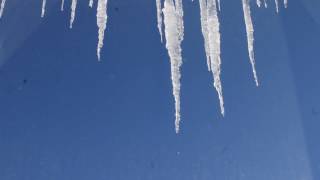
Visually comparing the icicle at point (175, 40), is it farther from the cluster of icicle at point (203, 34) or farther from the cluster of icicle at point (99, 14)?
the cluster of icicle at point (99, 14)

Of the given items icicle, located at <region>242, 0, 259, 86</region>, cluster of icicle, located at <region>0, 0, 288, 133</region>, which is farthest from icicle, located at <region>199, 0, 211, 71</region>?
icicle, located at <region>242, 0, 259, 86</region>

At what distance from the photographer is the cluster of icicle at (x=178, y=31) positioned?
1867 mm

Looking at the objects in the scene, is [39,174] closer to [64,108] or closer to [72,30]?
[64,108]

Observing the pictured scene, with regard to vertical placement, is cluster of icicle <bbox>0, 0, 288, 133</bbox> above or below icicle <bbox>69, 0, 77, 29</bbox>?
below

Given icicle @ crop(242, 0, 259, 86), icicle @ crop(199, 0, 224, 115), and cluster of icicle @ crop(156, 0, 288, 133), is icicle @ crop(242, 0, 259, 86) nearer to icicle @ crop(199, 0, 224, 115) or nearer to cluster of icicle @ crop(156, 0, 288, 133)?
cluster of icicle @ crop(156, 0, 288, 133)

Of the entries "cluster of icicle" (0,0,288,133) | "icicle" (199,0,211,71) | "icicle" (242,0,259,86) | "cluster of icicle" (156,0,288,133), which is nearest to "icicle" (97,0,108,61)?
"cluster of icicle" (0,0,288,133)

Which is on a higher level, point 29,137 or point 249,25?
point 249,25

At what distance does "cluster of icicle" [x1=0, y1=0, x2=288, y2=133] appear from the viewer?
187 centimetres

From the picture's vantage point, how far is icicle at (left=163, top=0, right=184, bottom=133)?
186cm

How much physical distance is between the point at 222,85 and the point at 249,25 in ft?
0.87

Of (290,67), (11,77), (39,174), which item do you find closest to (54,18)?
(11,77)

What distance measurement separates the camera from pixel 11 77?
191cm

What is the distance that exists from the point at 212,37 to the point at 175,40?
148 mm

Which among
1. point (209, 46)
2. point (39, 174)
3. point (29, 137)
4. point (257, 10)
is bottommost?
point (39, 174)
